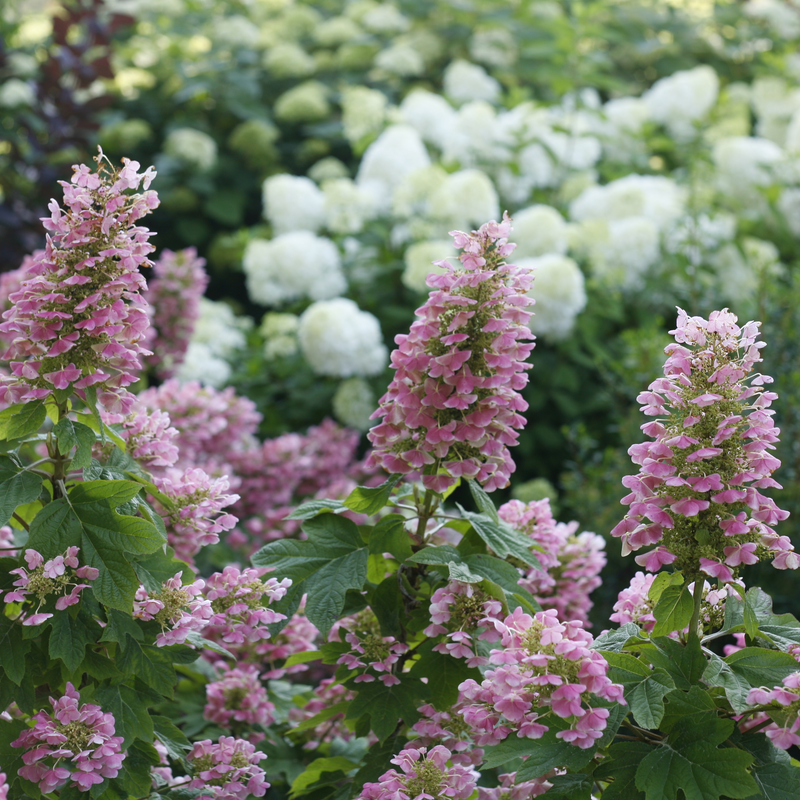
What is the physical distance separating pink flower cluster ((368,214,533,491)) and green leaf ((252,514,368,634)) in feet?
0.48

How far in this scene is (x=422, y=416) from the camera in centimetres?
123

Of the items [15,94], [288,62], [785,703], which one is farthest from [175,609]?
[288,62]

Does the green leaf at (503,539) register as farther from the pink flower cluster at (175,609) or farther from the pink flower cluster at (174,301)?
the pink flower cluster at (174,301)

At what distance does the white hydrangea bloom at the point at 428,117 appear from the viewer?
14.2 feet

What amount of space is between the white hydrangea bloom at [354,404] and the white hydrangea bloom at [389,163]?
0.96 meters

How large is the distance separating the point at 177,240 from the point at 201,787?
170 inches

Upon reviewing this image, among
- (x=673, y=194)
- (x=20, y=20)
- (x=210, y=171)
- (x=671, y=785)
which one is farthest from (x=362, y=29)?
(x=671, y=785)

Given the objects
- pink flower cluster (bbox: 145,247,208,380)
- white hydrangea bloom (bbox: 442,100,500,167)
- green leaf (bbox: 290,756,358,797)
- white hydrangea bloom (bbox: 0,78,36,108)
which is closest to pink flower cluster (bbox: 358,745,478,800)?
green leaf (bbox: 290,756,358,797)

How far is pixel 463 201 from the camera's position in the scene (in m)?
3.48

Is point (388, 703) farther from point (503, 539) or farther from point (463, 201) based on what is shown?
point (463, 201)

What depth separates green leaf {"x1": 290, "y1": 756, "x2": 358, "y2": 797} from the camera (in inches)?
54.1

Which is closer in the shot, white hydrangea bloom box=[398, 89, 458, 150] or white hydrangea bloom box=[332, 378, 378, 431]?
white hydrangea bloom box=[332, 378, 378, 431]

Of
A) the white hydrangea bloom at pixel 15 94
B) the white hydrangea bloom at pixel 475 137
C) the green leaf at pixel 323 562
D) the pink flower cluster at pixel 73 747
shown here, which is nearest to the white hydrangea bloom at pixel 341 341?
the white hydrangea bloom at pixel 475 137

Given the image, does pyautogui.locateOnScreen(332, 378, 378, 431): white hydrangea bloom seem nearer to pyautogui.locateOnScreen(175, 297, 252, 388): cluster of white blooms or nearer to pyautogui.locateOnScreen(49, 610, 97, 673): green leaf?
pyautogui.locateOnScreen(175, 297, 252, 388): cluster of white blooms
